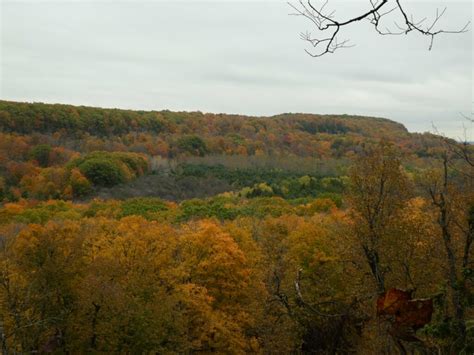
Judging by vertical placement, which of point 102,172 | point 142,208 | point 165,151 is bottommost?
point 142,208

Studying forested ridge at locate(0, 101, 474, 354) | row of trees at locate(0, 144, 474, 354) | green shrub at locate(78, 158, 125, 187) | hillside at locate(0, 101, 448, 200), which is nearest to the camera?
forested ridge at locate(0, 101, 474, 354)

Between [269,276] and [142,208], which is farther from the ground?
[269,276]

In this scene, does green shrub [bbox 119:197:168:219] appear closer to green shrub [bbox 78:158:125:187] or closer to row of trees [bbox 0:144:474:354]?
row of trees [bbox 0:144:474:354]

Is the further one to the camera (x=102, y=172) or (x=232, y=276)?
(x=102, y=172)

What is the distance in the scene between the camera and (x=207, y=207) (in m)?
55.2

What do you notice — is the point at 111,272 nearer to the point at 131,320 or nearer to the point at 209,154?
the point at 131,320

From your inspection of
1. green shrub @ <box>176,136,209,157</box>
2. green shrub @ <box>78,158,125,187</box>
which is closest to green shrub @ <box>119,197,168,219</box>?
green shrub @ <box>78,158,125,187</box>

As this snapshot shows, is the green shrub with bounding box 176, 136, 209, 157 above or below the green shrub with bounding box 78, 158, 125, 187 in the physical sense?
above

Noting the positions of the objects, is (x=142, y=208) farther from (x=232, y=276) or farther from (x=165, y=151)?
(x=165, y=151)

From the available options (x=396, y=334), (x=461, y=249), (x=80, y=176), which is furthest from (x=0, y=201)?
(x=396, y=334)

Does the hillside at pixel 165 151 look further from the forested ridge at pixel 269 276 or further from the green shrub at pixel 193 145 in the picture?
the forested ridge at pixel 269 276

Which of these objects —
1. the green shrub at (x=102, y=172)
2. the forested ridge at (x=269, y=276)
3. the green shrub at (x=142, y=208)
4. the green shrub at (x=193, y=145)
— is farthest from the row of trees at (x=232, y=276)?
the green shrub at (x=193, y=145)

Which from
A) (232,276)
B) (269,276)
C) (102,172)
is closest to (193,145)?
(102,172)

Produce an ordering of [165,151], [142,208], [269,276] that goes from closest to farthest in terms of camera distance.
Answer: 1. [269,276]
2. [142,208]
3. [165,151]
